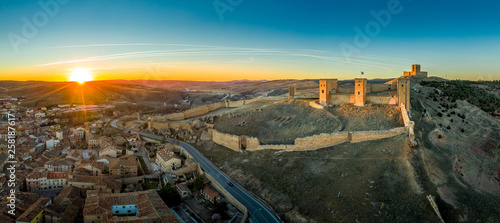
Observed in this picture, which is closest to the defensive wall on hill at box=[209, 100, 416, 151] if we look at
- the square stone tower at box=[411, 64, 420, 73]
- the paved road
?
the paved road

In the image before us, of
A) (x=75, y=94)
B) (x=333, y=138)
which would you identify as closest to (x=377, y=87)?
(x=333, y=138)

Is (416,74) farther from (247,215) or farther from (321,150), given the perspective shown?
(247,215)

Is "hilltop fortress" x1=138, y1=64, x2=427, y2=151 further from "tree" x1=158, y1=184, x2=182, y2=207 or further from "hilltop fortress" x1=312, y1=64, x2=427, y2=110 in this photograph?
"tree" x1=158, y1=184, x2=182, y2=207

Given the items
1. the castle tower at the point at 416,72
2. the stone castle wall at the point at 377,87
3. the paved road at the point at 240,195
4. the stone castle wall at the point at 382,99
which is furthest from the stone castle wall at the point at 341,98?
the castle tower at the point at 416,72

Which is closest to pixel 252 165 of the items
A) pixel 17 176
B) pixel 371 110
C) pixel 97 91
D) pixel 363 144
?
pixel 363 144

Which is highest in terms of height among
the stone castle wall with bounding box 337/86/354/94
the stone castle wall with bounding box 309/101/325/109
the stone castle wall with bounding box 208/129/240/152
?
the stone castle wall with bounding box 337/86/354/94

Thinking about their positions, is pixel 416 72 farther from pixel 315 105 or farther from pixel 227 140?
pixel 227 140

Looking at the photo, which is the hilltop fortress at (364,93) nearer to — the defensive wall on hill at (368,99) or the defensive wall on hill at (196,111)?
the defensive wall on hill at (368,99)

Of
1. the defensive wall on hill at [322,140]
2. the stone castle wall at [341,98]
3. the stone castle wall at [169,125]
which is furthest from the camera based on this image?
the stone castle wall at [169,125]

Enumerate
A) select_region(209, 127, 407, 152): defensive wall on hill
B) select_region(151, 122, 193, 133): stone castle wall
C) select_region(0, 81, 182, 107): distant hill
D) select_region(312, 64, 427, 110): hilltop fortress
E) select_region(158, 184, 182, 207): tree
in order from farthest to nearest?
select_region(0, 81, 182, 107): distant hill → select_region(151, 122, 193, 133): stone castle wall → select_region(312, 64, 427, 110): hilltop fortress → select_region(209, 127, 407, 152): defensive wall on hill → select_region(158, 184, 182, 207): tree
